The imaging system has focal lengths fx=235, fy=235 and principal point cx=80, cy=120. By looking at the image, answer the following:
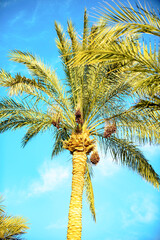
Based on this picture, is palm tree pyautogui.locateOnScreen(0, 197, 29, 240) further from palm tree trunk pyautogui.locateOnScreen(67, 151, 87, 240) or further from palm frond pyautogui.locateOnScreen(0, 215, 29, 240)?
palm tree trunk pyautogui.locateOnScreen(67, 151, 87, 240)

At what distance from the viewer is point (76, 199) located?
7.01 meters

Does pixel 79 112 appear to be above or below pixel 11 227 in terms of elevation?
above

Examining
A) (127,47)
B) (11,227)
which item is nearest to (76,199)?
(11,227)

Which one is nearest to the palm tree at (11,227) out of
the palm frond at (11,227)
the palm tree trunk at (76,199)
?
the palm frond at (11,227)

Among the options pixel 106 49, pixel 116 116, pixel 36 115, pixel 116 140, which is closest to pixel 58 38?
pixel 36 115

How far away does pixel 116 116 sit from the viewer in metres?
7.41

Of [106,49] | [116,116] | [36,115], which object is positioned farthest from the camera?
[36,115]

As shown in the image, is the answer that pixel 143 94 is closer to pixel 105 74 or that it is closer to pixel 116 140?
pixel 105 74

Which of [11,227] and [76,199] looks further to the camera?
[76,199]

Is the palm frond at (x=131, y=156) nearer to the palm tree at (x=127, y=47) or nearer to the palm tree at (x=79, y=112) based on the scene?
the palm tree at (x=79, y=112)

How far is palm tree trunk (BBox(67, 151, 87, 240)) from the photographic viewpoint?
21.4ft

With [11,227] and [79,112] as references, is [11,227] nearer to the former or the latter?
[11,227]

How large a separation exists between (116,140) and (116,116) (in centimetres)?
147

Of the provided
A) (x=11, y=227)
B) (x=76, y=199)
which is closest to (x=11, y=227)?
(x=11, y=227)
